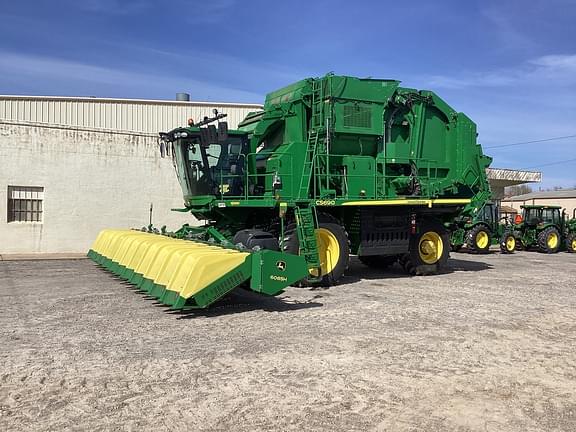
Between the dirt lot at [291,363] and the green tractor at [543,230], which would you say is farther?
the green tractor at [543,230]

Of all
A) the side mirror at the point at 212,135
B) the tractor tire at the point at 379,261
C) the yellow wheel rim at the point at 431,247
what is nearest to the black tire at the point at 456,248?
the tractor tire at the point at 379,261

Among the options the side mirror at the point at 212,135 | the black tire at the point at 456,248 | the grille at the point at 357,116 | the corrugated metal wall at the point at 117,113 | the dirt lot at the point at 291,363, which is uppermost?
the corrugated metal wall at the point at 117,113

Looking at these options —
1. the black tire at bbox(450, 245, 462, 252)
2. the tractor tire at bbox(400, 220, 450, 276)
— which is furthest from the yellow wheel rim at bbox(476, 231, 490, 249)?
the tractor tire at bbox(400, 220, 450, 276)

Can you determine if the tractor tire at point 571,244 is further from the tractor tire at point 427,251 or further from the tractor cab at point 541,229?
the tractor tire at point 427,251

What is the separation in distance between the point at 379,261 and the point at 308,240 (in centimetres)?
445

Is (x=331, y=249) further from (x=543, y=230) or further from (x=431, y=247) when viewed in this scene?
(x=543, y=230)

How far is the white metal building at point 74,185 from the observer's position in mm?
17672

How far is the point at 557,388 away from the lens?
510cm

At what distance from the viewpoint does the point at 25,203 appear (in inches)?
704

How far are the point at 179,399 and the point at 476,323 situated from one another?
478 centimetres

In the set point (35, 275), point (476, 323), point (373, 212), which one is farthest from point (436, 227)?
point (35, 275)

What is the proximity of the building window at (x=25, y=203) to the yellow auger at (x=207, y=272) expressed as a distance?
32.9ft

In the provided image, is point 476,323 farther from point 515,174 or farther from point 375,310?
point 515,174

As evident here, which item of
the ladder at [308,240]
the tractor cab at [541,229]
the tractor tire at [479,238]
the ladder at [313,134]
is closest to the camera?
the ladder at [308,240]
